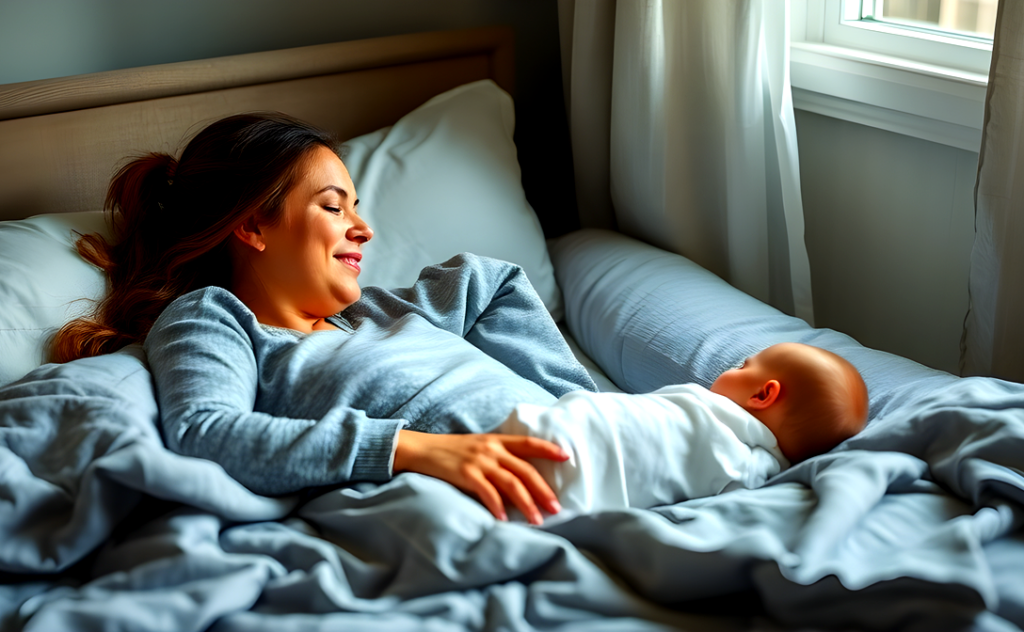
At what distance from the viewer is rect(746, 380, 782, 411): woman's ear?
3.58 feet

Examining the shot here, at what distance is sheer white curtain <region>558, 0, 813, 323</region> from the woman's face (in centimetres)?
70

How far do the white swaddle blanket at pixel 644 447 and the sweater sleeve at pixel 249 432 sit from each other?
0.16m

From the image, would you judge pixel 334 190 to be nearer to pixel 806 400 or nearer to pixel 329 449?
pixel 329 449

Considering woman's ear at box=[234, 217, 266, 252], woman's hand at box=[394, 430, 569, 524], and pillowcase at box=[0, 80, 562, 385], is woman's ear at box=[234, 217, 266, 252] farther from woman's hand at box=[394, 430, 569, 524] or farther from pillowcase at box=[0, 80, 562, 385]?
woman's hand at box=[394, 430, 569, 524]

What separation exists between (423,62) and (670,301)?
2.51 ft

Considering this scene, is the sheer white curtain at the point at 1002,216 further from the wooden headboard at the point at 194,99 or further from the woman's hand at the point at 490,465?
the wooden headboard at the point at 194,99

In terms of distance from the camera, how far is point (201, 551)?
32.9 inches

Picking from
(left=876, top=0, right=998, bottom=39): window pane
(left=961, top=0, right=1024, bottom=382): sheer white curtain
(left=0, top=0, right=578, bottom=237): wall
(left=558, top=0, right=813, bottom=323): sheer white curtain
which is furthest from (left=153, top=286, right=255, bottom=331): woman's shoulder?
(left=876, top=0, right=998, bottom=39): window pane

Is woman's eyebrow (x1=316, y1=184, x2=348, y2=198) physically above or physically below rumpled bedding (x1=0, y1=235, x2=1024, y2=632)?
above

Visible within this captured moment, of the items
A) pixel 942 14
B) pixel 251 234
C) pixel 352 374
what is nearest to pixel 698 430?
pixel 352 374

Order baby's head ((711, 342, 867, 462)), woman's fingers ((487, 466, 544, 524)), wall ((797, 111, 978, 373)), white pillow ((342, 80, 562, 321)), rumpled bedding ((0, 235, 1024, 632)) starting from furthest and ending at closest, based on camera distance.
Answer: white pillow ((342, 80, 562, 321)), wall ((797, 111, 978, 373)), baby's head ((711, 342, 867, 462)), woman's fingers ((487, 466, 544, 524)), rumpled bedding ((0, 235, 1024, 632))

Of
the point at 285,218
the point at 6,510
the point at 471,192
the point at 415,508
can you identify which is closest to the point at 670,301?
the point at 471,192

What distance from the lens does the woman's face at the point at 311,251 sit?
1256mm

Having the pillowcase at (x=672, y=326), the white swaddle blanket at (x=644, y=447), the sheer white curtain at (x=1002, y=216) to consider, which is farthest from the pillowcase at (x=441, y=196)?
the sheer white curtain at (x=1002, y=216)
